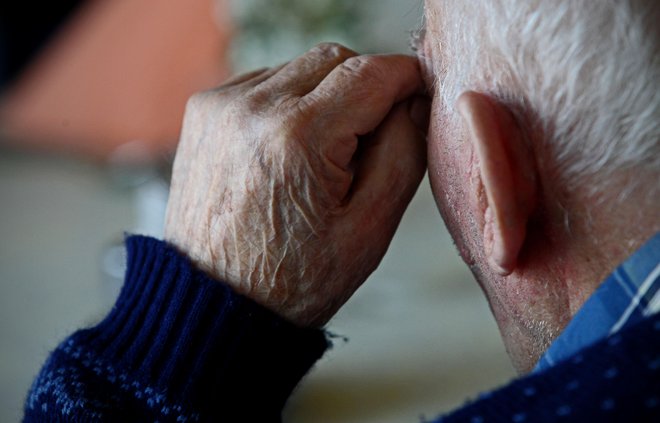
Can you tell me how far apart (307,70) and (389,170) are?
0.12 meters

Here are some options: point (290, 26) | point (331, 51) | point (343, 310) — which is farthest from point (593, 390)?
point (290, 26)

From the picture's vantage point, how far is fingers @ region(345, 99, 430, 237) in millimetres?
692

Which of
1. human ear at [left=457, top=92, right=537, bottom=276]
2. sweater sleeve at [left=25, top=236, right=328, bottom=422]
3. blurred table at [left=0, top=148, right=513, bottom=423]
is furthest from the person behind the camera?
blurred table at [left=0, top=148, right=513, bottom=423]

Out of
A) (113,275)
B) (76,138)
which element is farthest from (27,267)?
(76,138)

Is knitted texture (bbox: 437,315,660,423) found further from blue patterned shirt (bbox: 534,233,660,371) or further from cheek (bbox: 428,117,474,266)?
cheek (bbox: 428,117,474,266)

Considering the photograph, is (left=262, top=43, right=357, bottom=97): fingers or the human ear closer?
the human ear

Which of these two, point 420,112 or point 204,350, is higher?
point 420,112

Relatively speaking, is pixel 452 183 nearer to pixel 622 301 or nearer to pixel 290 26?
pixel 622 301

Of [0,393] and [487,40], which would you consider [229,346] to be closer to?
[487,40]

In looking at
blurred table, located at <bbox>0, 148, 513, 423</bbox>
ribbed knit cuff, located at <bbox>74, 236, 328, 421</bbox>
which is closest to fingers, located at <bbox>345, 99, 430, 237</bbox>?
ribbed knit cuff, located at <bbox>74, 236, 328, 421</bbox>

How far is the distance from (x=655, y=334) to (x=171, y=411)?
411 mm

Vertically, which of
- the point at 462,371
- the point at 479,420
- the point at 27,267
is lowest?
the point at 462,371

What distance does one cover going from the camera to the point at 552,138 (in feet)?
1.70

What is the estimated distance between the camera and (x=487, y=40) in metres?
0.54
